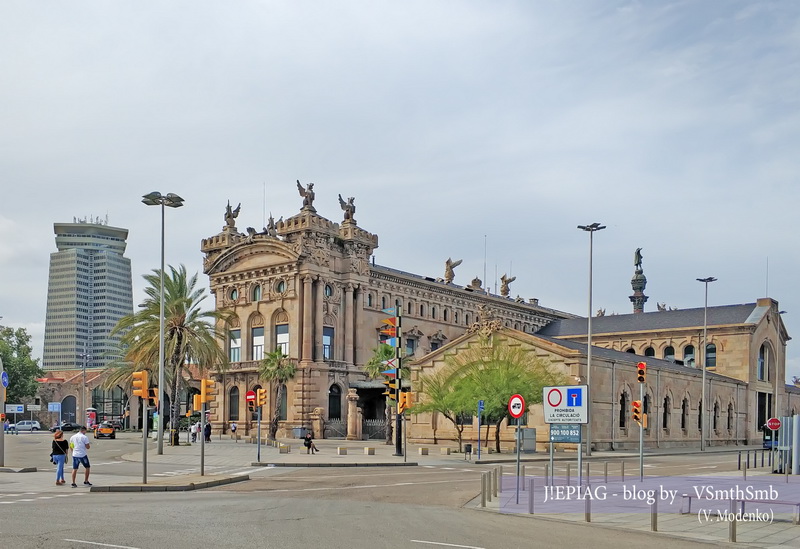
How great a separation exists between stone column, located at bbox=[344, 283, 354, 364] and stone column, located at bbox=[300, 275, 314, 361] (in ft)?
13.8

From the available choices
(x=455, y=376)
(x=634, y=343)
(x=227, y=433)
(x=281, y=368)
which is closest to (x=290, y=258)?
(x=281, y=368)

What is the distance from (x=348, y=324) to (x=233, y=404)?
13.3 metres

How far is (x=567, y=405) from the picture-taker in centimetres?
2077

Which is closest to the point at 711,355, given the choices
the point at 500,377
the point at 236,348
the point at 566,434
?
the point at 500,377

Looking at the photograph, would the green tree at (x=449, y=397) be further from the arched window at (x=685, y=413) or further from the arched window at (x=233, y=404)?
the arched window at (x=233, y=404)

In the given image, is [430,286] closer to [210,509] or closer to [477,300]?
[477,300]

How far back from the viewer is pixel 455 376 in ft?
171

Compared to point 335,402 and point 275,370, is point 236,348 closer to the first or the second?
point 335,402

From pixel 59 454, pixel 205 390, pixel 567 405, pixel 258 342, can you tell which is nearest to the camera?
pixel 567 405

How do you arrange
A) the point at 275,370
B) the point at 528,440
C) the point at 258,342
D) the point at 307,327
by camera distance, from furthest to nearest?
1. the point at 258,342
2. the point at 307,327
3. the point at 275,370
4. the point at 528,440

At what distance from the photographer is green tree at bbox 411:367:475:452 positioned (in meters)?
47.9

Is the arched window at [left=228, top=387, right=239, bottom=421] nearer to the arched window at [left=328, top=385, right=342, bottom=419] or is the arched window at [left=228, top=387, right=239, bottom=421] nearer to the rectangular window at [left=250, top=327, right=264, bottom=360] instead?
the rectangular window at [left=250, top=327, right=264, bottom=360]

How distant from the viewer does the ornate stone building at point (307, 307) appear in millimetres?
74625

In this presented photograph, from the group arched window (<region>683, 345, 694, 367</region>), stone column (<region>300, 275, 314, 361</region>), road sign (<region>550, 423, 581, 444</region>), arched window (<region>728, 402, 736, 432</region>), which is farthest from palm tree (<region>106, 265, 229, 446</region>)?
arched window (<region>683, 345, 694, 367</region>)
